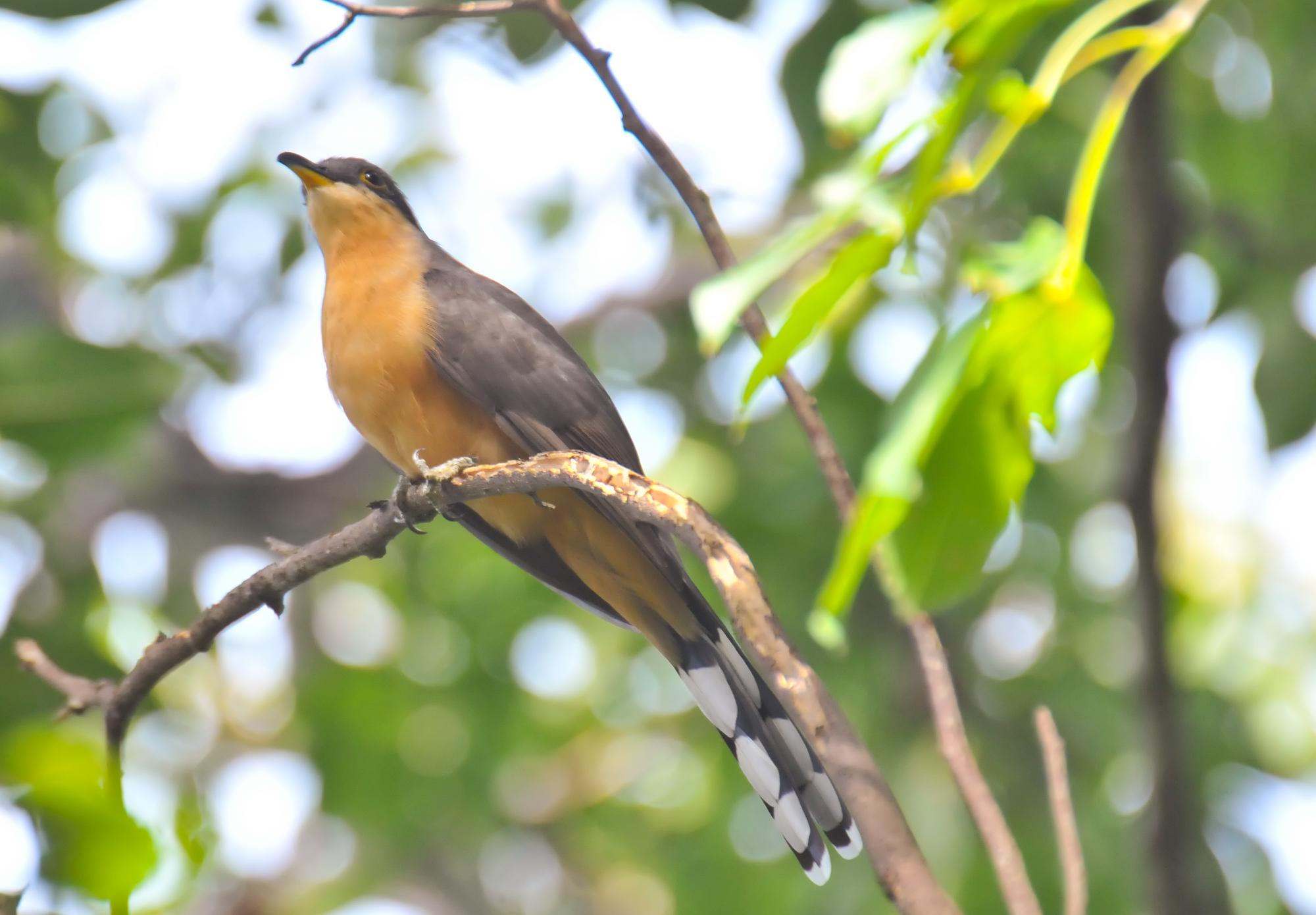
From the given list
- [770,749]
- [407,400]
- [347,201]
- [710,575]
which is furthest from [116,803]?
[347,201]

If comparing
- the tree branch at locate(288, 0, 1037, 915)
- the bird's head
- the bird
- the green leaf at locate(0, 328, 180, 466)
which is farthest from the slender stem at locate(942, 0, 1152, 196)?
the bird's head

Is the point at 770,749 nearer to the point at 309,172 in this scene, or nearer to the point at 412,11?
the point at 412,11

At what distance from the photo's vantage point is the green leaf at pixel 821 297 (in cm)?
139

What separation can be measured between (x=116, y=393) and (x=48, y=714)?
0.96 m

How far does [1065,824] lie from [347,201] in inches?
149

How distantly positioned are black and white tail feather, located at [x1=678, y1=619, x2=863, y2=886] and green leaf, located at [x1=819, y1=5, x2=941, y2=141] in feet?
7.97

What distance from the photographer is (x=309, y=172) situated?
516 centimetres

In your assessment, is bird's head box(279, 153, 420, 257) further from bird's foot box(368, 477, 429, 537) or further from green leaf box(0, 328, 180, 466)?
bird's foot box(368, 477, 429, 537)

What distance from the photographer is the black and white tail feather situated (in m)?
3.64

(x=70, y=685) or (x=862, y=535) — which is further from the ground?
(x=862, y=535)

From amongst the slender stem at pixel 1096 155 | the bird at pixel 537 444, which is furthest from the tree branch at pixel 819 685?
the bird at pixel 537 444

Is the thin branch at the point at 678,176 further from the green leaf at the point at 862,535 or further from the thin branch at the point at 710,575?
the green leaf at the point at 862,535

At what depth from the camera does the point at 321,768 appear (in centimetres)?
670

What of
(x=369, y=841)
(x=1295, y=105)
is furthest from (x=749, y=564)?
(x=369, y=841)
